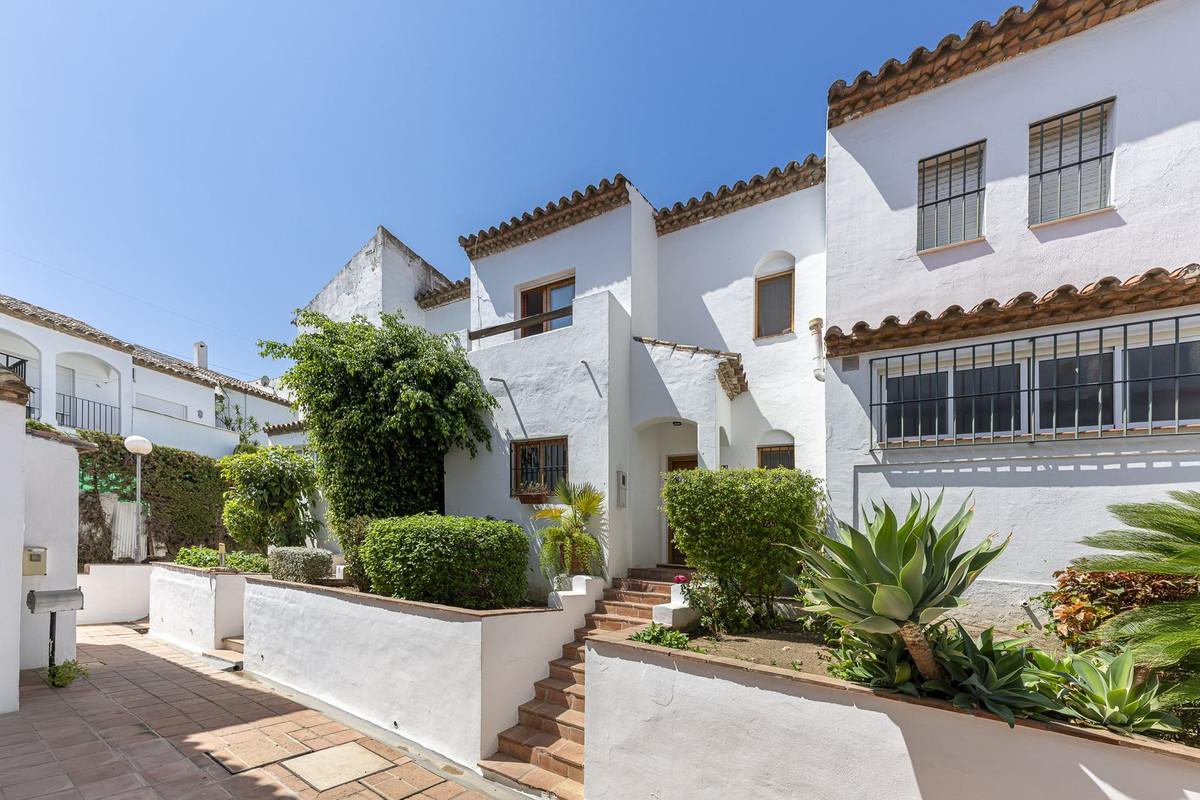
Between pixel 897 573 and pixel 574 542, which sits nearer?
pixel 897 573

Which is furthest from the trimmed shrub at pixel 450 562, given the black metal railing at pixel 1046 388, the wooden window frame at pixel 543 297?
the black metal railing at pixel 1046 388

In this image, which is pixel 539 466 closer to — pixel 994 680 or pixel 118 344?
pixel 994 680

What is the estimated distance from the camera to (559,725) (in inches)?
238

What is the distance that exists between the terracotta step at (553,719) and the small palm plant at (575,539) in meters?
2.16

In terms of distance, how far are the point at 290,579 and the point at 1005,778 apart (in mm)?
10116

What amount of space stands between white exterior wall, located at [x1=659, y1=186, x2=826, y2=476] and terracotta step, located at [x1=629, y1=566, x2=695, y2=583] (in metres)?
2.05

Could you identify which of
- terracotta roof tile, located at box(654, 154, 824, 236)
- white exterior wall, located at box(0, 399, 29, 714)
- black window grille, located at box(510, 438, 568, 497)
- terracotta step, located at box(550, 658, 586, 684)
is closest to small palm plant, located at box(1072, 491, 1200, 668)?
terracotta step, located at box(550, 658, 586, 684)

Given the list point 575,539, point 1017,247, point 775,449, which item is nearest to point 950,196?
point 1017,247

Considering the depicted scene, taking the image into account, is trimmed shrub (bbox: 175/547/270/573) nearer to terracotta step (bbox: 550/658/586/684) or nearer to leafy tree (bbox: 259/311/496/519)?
leafy tree (bbox: 259/311/496/519)

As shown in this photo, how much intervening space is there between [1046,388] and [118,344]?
24.3 meters

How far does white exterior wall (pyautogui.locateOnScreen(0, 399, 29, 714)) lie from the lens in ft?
19.9

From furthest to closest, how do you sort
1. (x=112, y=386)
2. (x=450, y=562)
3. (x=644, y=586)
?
1. (x=112, y=386)
2. (x=644, y=586)
3. (x=450, y=562)

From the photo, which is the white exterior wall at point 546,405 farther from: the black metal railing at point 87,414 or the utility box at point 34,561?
the black metal railing at point 87,414

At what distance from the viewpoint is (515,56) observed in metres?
9.16
